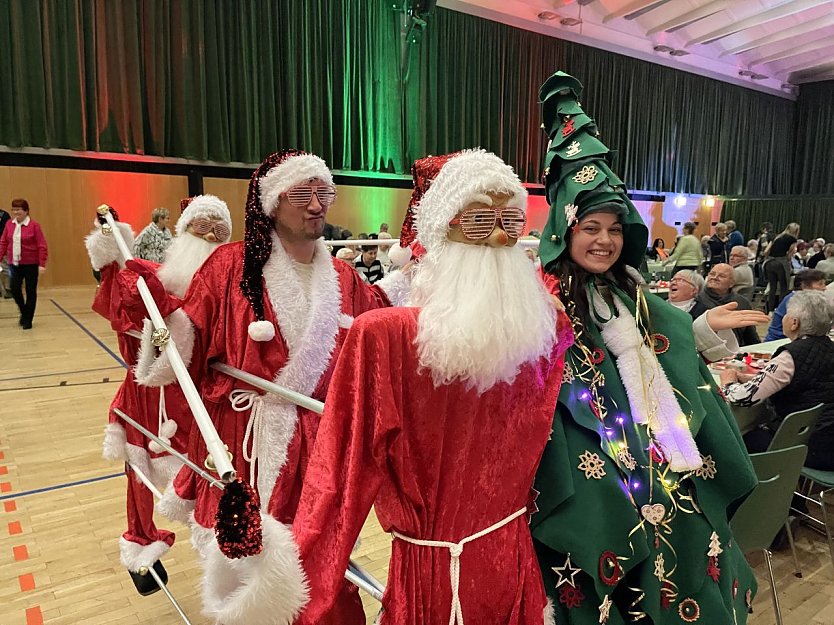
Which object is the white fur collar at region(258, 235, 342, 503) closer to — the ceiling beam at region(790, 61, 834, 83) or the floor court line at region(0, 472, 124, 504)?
the floor court line at region(0, 472, 124, 504)

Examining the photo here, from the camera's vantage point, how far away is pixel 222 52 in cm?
1032

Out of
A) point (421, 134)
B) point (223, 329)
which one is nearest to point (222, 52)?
point (421, 134)

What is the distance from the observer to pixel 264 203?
6.16 feet

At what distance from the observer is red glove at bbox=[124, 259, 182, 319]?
171 centimetres

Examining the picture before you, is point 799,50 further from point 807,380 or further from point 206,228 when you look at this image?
point 206,228

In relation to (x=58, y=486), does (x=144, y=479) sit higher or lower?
higher

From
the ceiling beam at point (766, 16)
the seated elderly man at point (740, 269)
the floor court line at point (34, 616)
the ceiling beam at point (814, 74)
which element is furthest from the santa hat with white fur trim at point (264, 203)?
the ceiling beam at point (814, 74)

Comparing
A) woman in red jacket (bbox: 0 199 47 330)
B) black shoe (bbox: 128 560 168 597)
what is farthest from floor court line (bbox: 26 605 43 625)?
woman in red jacket (bbox: 0 199 47 330)

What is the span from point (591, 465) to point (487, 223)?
53 cm

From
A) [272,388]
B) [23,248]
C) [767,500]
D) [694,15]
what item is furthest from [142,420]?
[694,15]

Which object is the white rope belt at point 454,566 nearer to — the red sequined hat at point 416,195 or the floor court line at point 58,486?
the red sequined hat at point 416,195

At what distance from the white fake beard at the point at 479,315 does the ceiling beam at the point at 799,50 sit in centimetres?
1885

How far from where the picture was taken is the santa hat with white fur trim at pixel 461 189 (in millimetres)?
1081

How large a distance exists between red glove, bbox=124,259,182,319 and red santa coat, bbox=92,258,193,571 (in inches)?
21.3
